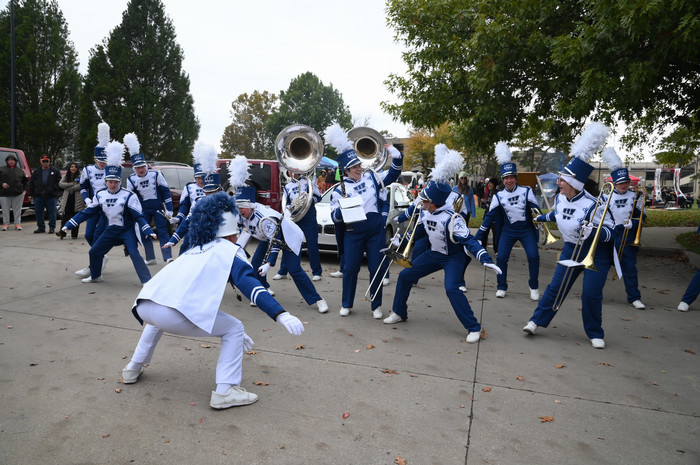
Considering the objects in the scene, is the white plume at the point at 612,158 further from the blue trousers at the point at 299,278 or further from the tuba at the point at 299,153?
the blue trousers at the point at 299,278

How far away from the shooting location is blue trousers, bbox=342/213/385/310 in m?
6.54

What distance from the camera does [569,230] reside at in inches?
231

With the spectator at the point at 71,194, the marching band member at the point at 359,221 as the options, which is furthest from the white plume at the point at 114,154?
the spectator at the point at 71,194

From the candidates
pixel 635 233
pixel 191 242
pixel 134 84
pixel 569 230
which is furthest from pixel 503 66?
pixel 134 84

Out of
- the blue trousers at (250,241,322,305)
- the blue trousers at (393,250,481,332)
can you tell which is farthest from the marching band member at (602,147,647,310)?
the blue trousers at (250,241,322,305)

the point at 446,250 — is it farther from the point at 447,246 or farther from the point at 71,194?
the point at 71,194

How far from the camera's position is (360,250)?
260 inches

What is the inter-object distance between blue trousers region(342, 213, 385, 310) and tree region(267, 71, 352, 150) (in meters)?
56.6

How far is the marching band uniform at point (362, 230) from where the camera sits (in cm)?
653

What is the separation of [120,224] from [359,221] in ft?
12.0

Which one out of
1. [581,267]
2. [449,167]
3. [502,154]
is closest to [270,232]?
[449,167]

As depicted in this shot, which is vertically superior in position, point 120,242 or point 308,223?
point 308,223

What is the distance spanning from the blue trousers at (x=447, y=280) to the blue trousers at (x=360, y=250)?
0.39m

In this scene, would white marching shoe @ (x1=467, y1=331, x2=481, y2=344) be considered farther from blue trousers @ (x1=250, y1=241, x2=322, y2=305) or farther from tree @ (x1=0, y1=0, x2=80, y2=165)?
tree @ (x1=0, y1=0, x2=80, y2=165)
